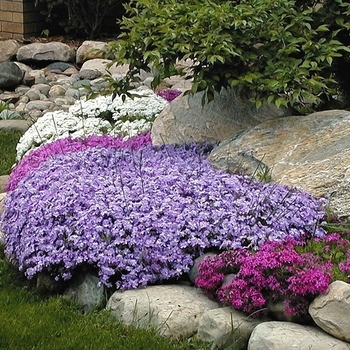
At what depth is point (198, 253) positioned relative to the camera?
4.92m

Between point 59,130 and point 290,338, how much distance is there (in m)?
4.03

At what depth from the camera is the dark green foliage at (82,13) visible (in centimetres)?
1373

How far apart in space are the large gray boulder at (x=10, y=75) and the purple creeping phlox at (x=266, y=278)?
7598 millimetres

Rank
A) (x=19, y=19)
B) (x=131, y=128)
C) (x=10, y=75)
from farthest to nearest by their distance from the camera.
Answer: (x=19, y=19) < (x=10, y=75) < (x=131, y=128)

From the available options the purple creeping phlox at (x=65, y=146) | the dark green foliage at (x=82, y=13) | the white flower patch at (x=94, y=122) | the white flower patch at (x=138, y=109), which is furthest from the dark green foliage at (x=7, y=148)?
the dark green foliage at (x=82, y=13)

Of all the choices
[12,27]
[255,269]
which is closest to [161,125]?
[255,269]

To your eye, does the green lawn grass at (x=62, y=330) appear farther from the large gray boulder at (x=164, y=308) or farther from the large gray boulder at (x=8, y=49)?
the large gray boulder at (x=8, y=49)

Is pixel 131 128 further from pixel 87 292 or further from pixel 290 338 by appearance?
pixel 290 338

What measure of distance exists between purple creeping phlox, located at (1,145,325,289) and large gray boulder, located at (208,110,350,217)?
0.44ft

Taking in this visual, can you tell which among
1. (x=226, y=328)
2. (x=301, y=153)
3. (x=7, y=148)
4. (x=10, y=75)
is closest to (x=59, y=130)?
(x=7, y=148)

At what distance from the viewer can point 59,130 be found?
7477 millimetres

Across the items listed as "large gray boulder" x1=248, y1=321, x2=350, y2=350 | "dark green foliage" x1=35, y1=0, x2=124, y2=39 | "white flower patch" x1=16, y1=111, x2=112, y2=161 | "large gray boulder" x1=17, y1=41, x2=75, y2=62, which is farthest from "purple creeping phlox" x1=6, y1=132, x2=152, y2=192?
"dark green foliage" x1=35, y1=0, x2=124, y2=39

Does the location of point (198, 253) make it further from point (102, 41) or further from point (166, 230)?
point (102, 41)

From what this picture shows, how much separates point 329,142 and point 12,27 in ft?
32.4
